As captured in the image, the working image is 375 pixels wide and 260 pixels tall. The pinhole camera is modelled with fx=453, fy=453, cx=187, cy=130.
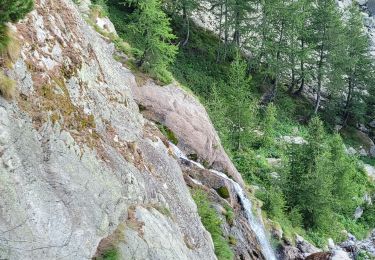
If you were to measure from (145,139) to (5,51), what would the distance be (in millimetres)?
5974

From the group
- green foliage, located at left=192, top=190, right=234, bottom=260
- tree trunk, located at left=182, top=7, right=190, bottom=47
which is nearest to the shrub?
green foliage, located at left=192, top=190, right=234, bottom=260

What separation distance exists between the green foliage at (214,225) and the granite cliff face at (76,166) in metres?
0.82

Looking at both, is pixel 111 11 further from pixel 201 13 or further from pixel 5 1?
pixel 5 1

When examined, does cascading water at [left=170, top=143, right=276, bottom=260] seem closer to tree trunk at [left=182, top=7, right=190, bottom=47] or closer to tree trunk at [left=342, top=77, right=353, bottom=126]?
tree trunk at [left=182, top=7, right=190, bottom=47]

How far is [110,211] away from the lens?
902cm

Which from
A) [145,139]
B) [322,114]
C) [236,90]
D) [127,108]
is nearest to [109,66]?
[127,108]

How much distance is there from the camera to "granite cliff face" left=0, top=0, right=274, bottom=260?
290 inches

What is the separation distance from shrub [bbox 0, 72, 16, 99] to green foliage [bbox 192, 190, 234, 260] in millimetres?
8417

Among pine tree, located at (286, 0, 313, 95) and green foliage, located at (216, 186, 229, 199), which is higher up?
pine tree, located at (286, 0, 313, 95)

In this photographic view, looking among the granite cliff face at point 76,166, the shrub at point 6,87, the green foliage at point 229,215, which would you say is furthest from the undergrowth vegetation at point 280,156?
the shrub at point 6,87

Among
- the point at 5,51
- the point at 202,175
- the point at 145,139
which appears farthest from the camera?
the point at 202,175

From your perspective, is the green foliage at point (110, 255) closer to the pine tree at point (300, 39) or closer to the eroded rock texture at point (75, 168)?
the eroded rock texture at point (75, 168)

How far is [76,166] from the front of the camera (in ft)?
28.6

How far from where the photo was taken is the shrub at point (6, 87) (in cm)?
771
